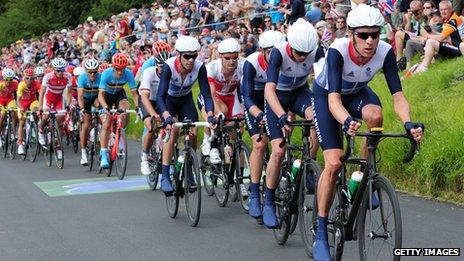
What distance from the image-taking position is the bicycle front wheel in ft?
17.8

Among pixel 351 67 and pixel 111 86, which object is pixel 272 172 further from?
pixel 111 86

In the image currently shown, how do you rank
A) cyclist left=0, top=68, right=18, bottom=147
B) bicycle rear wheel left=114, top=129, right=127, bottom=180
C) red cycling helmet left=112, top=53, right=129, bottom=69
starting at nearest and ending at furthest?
1. bicycle rear wheel left=114, top=129, right=127, bottom=180
2. red cycling helmet left=112, top=53, right=129, bottom=69
3. cyclist left=0, top=68, right=18, bottom=147

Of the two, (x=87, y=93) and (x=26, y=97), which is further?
(x=26, y=97)

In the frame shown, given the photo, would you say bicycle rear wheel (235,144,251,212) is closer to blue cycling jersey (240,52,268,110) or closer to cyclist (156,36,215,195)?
cyclist (156,36,215,195)

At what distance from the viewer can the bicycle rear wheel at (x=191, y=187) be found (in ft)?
29.1

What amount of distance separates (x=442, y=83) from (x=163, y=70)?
517cm

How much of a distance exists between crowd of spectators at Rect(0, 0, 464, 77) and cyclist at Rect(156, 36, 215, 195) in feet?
17.0

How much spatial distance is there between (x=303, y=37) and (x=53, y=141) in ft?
30.0

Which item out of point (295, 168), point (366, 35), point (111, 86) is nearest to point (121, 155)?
point (111, 86)

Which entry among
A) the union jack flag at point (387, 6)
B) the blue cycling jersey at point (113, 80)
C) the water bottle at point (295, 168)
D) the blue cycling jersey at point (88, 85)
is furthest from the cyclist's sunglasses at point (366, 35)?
the union jack flag at point (387, 6)

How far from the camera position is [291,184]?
7.46 meters

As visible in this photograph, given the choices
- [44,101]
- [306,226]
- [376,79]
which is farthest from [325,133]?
[44,101]

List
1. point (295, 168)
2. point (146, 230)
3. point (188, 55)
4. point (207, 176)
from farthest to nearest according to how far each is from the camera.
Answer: point (207, 176) → point (188, 55) → point (146, 230) → point (295, 168)

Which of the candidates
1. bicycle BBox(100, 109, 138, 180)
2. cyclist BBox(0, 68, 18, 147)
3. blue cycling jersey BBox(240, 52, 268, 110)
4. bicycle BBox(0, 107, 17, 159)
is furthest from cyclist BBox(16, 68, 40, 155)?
blue cycling jersey BBox(240, 52, 268, 110)
